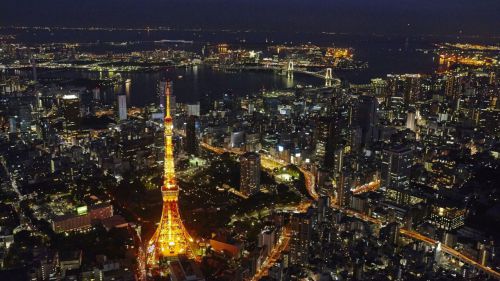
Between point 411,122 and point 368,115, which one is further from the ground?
point 368,115

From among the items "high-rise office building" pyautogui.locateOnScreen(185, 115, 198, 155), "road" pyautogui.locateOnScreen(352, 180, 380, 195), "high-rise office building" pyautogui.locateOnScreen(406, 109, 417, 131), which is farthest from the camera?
"high-rise office building" pyautogui.locateOnScreen(406, 109, 417, 131)

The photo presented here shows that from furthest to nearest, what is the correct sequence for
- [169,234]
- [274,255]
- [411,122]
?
[411,122] → [274,255] → [169,234]

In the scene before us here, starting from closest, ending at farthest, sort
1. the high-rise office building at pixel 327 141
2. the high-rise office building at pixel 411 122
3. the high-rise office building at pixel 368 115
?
the high-rise office building at pixel 327 141, the high-rise office building at pixel 368 115, the high-rise office building at pixel 411 122

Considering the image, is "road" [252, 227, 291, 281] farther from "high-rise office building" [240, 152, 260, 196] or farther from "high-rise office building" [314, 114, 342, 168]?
"high-rise office building" [314, 114, 342, 168]

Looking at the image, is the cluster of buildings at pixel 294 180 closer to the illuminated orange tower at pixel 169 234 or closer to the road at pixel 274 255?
the road at pixel 274 255

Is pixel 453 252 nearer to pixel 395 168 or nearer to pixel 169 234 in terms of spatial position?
pixel 395 168

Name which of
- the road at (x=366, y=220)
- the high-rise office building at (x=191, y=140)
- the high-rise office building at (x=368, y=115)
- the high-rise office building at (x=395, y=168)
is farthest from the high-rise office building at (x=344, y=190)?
the high-rise office building at (x=368, y=115)

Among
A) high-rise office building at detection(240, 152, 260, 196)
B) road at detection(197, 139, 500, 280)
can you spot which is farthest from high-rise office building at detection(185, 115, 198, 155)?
high-rise office building at detection(240, 152, 260, 196)

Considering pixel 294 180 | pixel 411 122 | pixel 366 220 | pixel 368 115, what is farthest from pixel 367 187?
pixel 411 122
